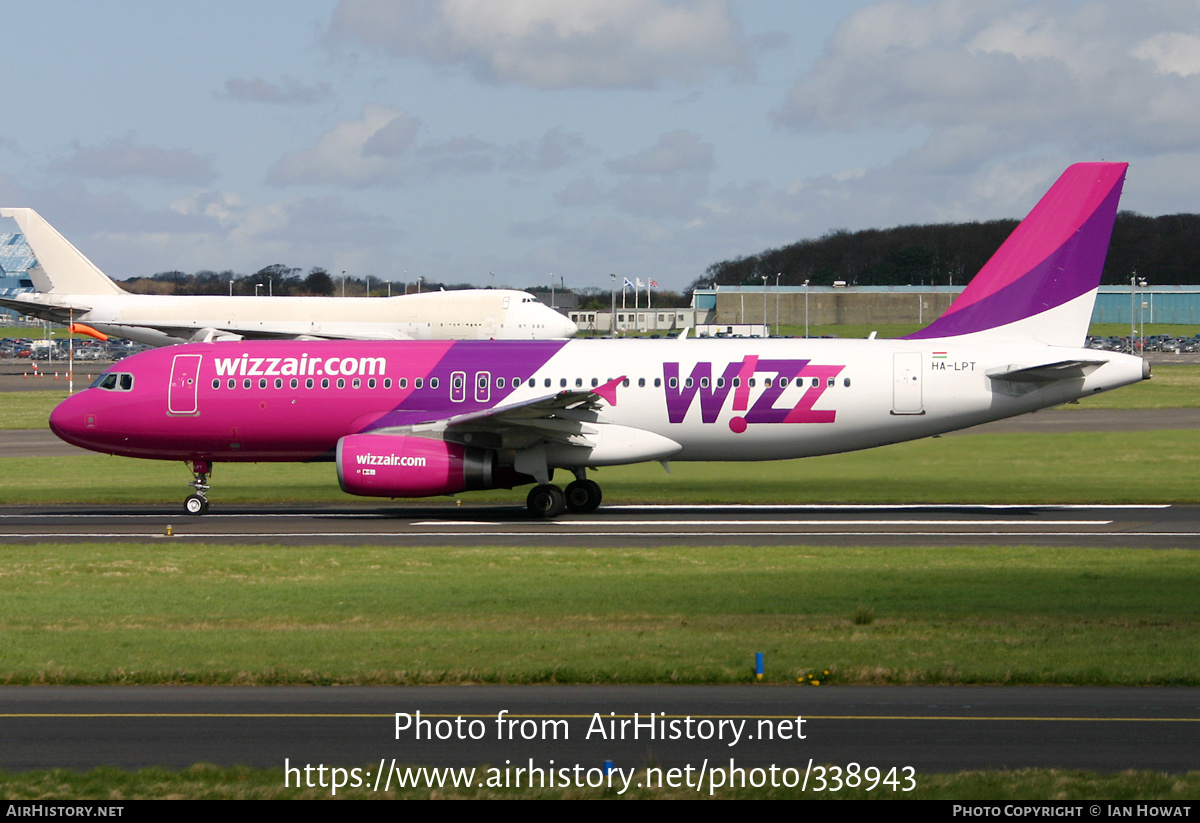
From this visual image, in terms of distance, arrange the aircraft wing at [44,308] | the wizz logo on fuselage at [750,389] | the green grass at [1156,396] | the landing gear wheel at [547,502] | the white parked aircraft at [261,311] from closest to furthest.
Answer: the landing gear wheel at [547,502], the wizz logo on fuselage at [750,389], the green grass at [1156,396], the white parked aircraft at [261,311], the aircraft wing at [44,308]

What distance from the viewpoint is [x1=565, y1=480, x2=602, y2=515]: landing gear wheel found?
3005 centimetres

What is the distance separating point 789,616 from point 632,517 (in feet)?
42.3

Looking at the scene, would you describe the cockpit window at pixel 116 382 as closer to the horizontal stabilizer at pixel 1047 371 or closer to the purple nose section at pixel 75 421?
the purple nose section at pixel 75 421

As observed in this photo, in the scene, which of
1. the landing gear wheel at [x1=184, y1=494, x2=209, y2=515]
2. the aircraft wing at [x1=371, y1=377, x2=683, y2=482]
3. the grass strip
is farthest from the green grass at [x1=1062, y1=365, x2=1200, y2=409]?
the landing gear wheel at [x1=184, y1=494, x2=209, y2=515]

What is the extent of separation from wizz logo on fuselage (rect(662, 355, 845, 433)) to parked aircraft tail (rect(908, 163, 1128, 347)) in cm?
383

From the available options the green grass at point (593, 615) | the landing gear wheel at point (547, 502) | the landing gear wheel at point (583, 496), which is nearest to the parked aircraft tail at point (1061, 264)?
the green grass at point (593, 615)

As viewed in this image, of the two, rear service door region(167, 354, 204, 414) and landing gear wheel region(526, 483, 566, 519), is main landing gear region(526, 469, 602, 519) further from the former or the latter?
rear service door region(167, 354, 204, 414)

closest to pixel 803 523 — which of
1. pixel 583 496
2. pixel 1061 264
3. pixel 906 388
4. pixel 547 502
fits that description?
pixel 906 388

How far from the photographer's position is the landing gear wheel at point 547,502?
29234 millimetres

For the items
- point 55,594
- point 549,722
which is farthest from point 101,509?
point 549,722

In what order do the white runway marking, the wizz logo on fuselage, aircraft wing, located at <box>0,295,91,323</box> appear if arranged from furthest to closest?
aircraft wing, located at <box>0,295,91,323</box> < the wizz logo on fuselage < the white runway marking

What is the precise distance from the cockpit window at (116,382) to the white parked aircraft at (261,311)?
Result: 3633 cm

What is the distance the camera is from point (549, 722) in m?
11.4

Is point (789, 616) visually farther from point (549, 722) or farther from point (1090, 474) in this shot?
point (1090, 474)
